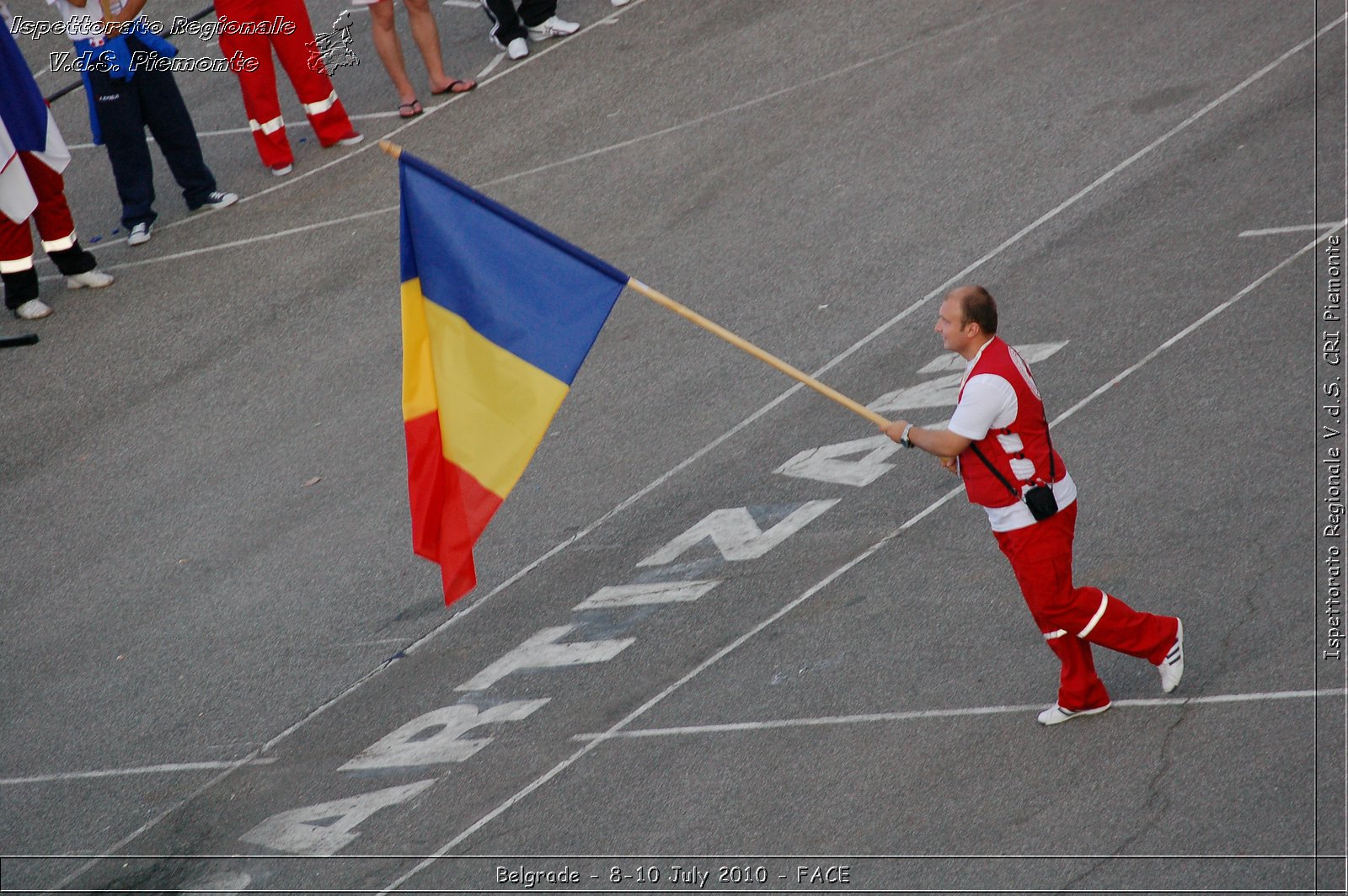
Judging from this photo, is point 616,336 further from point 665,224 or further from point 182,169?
point 182,169

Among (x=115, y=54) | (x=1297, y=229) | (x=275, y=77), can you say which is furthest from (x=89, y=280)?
(x=1297, y=229)

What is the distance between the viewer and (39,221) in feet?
39.1

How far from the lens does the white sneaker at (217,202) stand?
43.3 feet

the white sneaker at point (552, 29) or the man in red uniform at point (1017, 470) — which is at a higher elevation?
the white sneaker at point (552, 29)

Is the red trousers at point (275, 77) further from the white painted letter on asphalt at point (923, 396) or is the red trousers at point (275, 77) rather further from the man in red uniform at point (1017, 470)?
the man in red uniform at point (1017, 470)

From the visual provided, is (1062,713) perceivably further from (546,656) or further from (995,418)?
(546,656)

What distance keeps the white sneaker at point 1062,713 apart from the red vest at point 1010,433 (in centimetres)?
105

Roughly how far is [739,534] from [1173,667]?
2.77 meters

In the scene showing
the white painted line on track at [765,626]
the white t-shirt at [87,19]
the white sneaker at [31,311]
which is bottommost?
the white painted line on track at [765,626]

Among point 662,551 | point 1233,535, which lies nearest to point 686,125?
point 662,551

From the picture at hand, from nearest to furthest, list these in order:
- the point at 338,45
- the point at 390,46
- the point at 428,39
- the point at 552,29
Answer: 1. the point at 390,46
2. the point at 428,39
3. the point at 552,29
4. the point at 338,45

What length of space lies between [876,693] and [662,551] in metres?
1.88

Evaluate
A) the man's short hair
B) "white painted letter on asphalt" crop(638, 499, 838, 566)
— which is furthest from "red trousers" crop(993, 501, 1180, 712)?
"white painted letter on asphalt" crop(638, 499, 838, 566)

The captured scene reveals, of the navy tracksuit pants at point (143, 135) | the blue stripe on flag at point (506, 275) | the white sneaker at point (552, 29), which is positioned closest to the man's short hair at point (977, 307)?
the blue stripe on flag at point (506, 275)
